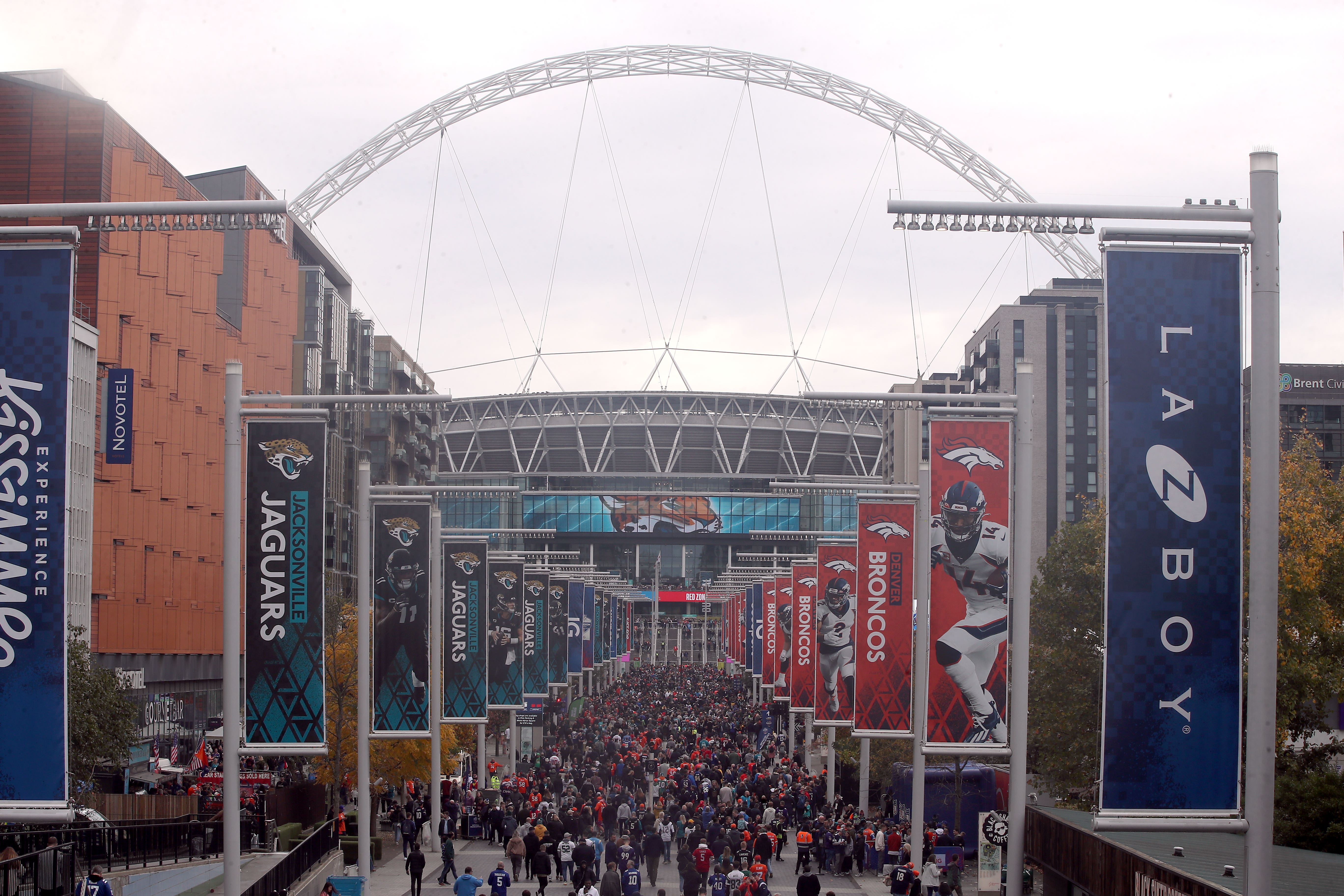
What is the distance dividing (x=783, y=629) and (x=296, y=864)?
25.7 metres

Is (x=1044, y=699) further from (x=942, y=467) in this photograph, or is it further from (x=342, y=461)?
(x=342, y=461)

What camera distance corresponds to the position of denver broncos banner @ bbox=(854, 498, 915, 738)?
2712 cm

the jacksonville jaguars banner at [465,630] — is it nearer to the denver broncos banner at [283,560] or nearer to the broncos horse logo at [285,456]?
the denver broncos banner at [283,560]

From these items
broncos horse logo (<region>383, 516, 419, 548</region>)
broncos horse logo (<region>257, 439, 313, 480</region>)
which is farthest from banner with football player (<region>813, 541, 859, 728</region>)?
broncos horse logo (<region>257, 439, 313, 480</region>)

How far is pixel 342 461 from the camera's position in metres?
102

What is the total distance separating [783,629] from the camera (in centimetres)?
4975

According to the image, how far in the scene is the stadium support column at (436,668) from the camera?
1356 inches

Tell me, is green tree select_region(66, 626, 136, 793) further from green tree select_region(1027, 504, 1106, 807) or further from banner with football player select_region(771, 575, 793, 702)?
green tree select_region(1027, 504, 1106, 807)

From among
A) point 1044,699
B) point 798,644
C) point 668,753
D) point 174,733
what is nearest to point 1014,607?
point 798,644

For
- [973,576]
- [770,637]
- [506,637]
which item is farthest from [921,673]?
[770,637]

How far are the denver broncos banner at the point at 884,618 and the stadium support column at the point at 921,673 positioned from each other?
247 millimetres

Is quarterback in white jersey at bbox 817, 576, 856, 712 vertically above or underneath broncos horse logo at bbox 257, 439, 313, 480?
underneath

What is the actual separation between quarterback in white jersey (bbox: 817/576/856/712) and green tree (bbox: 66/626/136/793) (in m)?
16.8

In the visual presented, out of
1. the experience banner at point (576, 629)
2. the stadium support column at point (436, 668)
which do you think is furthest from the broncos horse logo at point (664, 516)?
the stadium support column at point (436, 668)
